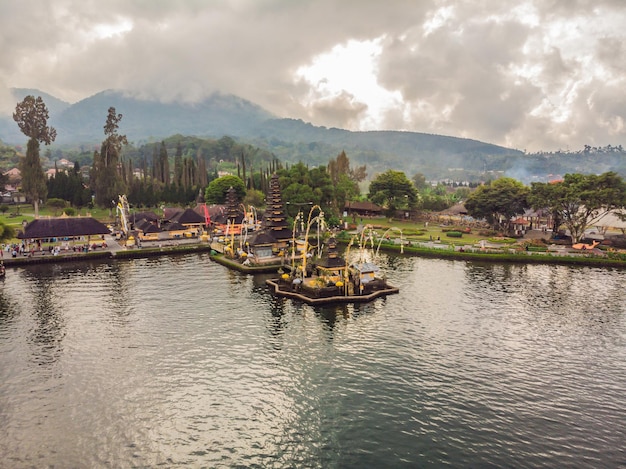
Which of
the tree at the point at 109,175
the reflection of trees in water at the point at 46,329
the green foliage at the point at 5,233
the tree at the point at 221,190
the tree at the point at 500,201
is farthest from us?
the tree at the point at 221,190

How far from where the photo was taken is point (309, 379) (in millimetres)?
27375

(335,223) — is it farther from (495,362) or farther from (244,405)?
(244,405)

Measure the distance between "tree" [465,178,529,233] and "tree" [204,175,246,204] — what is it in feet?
196

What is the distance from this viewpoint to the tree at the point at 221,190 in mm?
113750

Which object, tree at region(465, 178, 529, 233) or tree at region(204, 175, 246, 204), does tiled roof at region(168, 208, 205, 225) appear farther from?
tree at region(465, 178, 529, 233)

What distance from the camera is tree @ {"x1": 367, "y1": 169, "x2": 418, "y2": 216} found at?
107000 millimetres

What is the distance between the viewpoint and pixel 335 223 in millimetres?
87312

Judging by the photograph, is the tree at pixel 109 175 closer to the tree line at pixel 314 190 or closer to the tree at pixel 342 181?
the tree line at pixel 314 190

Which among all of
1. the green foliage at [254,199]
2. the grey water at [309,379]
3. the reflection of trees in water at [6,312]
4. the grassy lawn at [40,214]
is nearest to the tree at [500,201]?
the grey water at [309,379]

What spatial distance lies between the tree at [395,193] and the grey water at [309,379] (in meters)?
62.3

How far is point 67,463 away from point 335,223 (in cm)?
7071

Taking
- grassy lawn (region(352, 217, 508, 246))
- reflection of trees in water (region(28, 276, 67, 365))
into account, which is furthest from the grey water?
grassy lawn (region(352, 217, 508, 246))

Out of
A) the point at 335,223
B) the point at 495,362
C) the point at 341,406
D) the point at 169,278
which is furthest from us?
the point at 335,223

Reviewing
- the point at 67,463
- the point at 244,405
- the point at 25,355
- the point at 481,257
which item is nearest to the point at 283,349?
the point at 244,405
